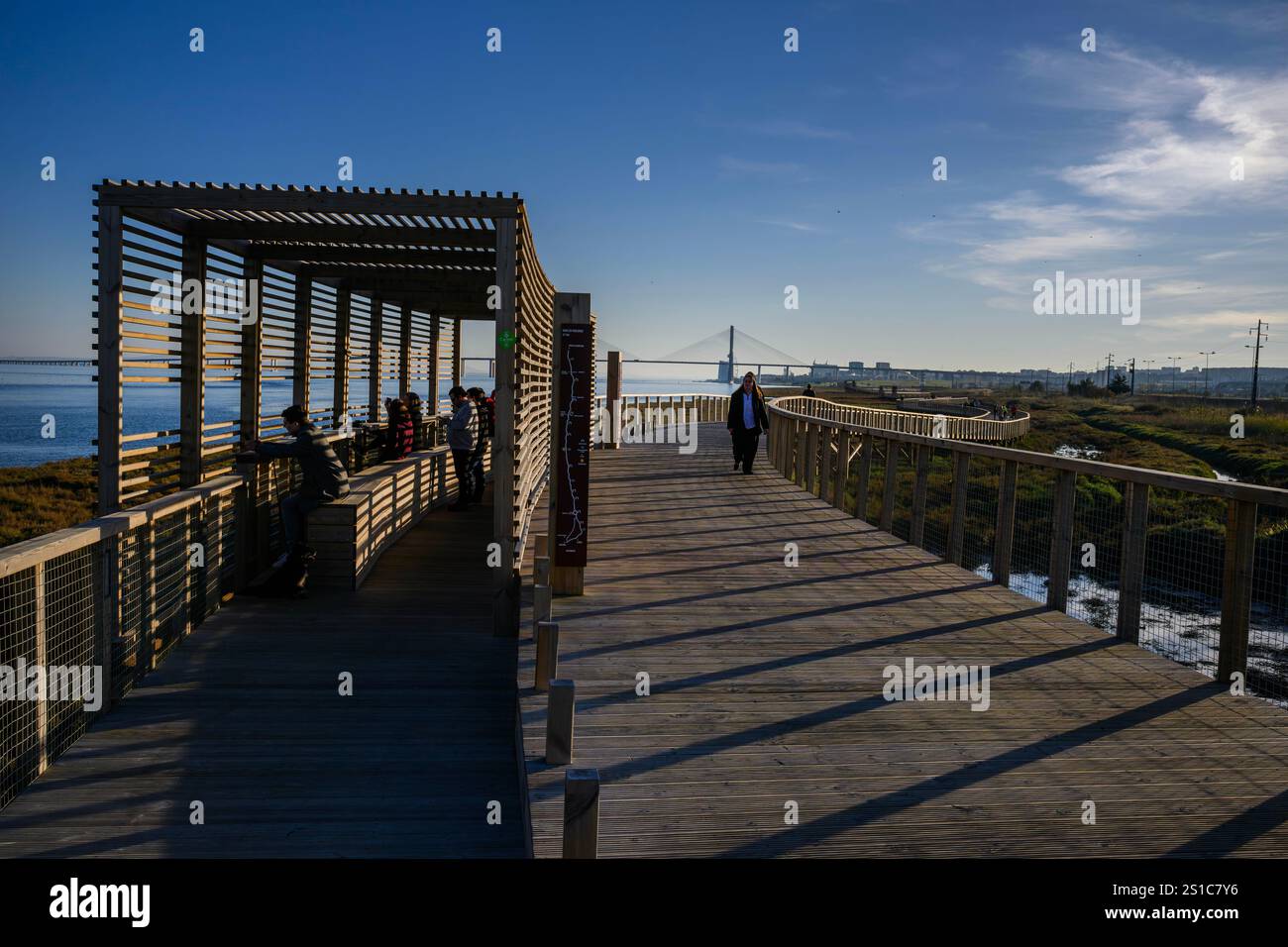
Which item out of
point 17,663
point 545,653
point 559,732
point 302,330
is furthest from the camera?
point 302,330

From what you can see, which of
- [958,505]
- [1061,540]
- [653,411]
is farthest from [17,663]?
[653,411]

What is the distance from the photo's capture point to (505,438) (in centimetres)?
818

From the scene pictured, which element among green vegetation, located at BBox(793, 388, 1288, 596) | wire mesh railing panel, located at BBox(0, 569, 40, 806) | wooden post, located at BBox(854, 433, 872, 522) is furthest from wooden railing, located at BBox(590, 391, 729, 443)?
wire mesh railing panel, located at BBox(0, 569, 40, 806)

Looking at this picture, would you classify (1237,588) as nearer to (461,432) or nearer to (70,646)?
(70,646)

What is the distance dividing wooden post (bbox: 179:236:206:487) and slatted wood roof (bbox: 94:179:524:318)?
365 mm

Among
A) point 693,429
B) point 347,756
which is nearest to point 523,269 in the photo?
point 347,756

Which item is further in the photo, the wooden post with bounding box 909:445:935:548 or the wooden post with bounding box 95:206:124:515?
the wooden post with bounding box 909:445:935:548

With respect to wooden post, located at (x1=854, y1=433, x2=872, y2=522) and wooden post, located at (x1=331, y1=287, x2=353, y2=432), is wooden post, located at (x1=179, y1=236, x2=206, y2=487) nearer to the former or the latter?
wooden post, located at (x1=331, y1=287, x2=353, y2=432)

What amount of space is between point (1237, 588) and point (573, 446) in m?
4.14

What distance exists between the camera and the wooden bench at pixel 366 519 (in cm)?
953

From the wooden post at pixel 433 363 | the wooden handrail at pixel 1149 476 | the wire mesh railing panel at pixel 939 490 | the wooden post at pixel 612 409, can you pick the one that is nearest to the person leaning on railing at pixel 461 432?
the wooden handrail at pixel 1149 476

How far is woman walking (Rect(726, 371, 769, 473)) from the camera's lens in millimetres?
15922
